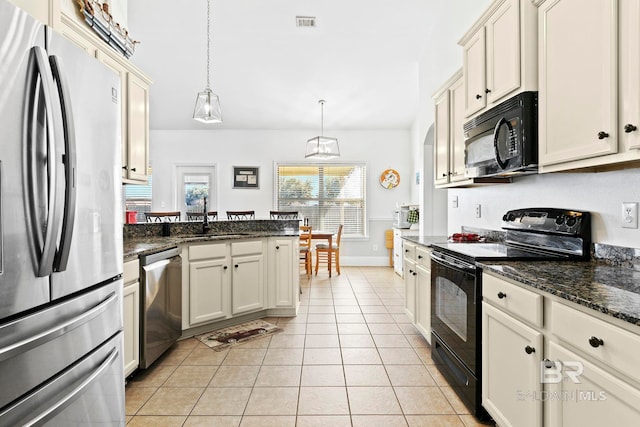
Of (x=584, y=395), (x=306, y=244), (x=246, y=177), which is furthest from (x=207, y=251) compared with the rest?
(x=246, y=177)

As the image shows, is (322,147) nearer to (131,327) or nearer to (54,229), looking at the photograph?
(131,327)

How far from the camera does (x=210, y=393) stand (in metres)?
2.21

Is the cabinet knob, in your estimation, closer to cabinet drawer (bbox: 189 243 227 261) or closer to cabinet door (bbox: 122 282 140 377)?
Result: cabinet door (bbox: 122 282 140 377)

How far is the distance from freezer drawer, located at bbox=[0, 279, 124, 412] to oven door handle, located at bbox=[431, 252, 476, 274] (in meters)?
1.74

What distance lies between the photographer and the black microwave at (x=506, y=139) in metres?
1.87

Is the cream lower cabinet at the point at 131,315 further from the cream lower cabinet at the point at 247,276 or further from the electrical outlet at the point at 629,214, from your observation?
the electrical outlet at the point at 629,214

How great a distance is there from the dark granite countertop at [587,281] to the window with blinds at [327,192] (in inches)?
210

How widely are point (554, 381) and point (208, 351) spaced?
242 centimetres

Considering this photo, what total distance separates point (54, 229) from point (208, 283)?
7.25 feet

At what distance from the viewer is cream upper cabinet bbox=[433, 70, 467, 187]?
9.47ft

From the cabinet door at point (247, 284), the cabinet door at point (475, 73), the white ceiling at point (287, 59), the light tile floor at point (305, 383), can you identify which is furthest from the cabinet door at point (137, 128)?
the cabinet door at point (475, 73)

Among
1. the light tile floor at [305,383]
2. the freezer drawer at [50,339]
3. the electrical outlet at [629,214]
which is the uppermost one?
the electrical outlet at [629,214]

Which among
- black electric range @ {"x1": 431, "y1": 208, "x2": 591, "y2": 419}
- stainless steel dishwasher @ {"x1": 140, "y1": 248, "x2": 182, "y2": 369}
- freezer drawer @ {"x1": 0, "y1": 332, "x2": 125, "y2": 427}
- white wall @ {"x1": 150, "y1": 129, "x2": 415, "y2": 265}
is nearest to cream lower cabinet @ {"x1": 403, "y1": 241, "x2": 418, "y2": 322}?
black electric range @ {"x1": 431, "y1": 208, "x2": 591, "y2": 419}

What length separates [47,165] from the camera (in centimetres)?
106
